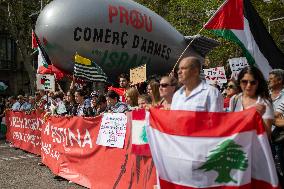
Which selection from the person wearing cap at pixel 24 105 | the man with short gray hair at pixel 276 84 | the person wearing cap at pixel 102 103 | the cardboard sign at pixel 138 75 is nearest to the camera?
the man with short gray hair at pixel 276 84

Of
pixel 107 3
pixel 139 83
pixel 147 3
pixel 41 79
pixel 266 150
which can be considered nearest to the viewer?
pixel 266 150

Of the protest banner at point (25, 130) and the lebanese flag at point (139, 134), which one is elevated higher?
the lebanese flag at point (139, 134)

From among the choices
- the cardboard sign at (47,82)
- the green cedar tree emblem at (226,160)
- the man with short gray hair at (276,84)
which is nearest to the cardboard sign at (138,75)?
the man with short gray hair at (276,84)

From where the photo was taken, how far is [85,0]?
9406 millimetres

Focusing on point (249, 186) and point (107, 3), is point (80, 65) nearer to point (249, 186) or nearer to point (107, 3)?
point (107, 3)

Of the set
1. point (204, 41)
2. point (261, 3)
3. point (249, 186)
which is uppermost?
point (261, 3)

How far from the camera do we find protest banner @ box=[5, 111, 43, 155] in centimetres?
1224

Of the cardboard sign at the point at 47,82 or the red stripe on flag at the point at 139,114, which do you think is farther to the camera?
the cardboard sign at the point at 47,82

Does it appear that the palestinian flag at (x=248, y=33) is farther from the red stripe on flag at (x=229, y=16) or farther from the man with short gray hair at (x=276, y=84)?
the man with short gray hair at (x=276, y=84)

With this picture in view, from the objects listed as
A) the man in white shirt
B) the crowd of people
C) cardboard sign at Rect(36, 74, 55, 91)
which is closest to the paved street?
the crowd of people

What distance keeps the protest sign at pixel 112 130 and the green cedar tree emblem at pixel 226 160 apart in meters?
2.55

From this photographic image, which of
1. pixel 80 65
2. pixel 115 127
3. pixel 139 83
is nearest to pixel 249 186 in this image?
pixel 115 127

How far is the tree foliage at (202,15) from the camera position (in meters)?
28.1

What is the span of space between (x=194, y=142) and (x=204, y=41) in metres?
7.31
